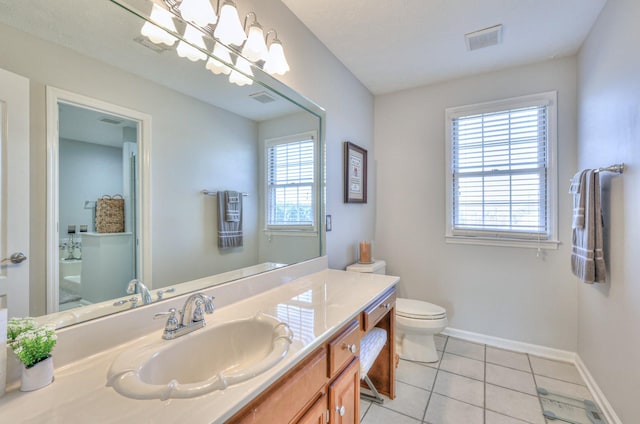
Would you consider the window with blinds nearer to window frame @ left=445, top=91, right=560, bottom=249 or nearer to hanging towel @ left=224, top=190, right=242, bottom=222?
hanging towel @ left=224, top=190, right=242, bottom=222

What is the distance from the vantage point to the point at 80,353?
82 centimetres

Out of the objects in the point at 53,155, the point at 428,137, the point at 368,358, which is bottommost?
the point at 368,358

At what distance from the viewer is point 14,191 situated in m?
0.77

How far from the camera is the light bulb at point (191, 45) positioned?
118 cm

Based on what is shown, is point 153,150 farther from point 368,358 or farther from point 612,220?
point 612,220

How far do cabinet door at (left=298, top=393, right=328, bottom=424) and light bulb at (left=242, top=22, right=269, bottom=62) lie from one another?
5.12 ft

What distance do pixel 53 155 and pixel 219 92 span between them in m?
0.76

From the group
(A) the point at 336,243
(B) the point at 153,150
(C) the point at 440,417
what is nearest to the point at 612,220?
(C) the point at 440,417

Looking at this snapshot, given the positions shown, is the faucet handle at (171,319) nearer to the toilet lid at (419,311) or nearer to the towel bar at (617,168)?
the toilet lid at (419,311)

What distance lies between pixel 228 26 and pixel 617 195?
2.23 metres

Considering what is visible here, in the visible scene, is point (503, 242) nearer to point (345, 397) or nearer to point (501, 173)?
point (501, 173)

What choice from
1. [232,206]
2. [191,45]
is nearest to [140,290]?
[232,206]

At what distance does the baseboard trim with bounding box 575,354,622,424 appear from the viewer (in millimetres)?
1603

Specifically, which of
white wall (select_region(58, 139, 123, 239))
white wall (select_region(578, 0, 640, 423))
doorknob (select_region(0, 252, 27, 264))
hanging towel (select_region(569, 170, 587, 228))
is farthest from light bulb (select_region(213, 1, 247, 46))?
hanging towel (select_region(569, 170, 587, 228))
